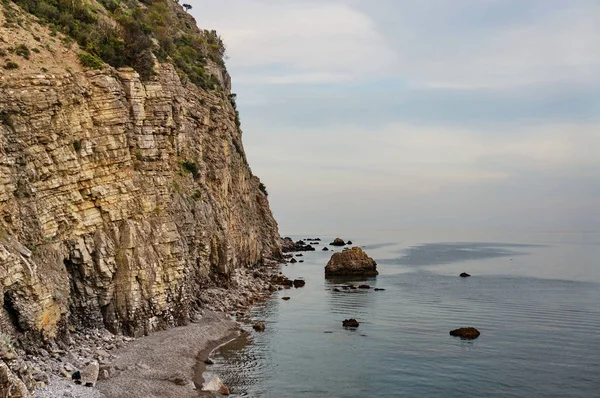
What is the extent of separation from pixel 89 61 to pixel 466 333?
1577 inches

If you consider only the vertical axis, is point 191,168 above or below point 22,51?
below

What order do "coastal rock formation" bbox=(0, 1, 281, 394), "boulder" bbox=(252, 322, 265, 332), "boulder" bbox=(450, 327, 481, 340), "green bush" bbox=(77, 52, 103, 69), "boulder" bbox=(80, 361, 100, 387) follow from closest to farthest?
"boulder" bbox=(80, 361, 100, 387) < "coastal rock formation" bbox=(0, 1, 281, 394) < "green bush" bbox=(77, 52, 103, 69) < "boulder" bbox=(450, 327, 481, 340) < "boulder" bbox=(252, 322, 265, 332)

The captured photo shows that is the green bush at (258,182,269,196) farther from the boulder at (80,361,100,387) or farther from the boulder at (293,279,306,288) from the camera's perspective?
the boulder at (80,361,100,387)

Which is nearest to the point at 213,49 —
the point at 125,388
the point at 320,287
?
the point at 320,287

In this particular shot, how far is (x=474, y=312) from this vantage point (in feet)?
196

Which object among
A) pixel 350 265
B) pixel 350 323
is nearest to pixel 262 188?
pixel 350 265

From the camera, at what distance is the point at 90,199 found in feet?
120

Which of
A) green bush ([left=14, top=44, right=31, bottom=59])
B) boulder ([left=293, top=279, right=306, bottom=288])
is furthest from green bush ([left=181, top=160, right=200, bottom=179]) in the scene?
boulder ([left=293, top=279, right=306, bottom=288])

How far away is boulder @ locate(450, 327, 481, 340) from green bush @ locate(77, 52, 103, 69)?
38.8m

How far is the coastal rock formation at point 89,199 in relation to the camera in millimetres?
29922

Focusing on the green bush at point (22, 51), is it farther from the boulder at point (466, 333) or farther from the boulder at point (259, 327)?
the boulder at point (466, 333)

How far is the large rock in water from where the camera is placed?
93000 millimetres

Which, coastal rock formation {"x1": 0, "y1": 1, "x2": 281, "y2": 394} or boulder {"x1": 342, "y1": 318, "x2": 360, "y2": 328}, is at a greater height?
coastal rock formation {"x1": 0, "y1": 1, "x2": 281, "y2": 394}

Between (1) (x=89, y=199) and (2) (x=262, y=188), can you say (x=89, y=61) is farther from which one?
(2) (x=262, y=188)
